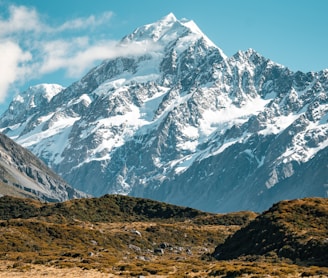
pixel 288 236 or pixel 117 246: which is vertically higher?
pixel 288 236

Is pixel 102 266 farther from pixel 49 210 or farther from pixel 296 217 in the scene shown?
pixel 49 210

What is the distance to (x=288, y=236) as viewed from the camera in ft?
322

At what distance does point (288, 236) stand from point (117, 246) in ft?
153

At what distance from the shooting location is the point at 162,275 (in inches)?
2916

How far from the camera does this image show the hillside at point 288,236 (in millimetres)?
89312

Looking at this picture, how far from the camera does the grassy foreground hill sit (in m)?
76.0

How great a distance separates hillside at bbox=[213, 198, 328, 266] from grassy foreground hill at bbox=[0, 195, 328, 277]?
1.87 m

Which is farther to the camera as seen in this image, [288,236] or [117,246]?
[117,246]

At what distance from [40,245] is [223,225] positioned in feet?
245

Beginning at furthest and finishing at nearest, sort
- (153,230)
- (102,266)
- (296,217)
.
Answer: (153,230)
(296,217)
(102,266)

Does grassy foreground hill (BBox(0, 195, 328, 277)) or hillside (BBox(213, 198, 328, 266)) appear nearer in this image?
grassy foreground hill (BBox(0, 195, 328, 277))

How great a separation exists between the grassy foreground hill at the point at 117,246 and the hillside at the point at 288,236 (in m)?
1.87

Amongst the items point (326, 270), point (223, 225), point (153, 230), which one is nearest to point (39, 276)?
point (326, 270)

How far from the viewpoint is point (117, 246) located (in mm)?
134750
